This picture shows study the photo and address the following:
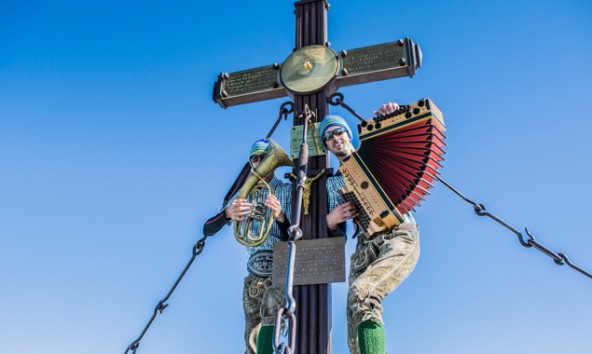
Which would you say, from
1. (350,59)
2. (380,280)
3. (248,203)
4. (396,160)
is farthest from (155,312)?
(350,59)

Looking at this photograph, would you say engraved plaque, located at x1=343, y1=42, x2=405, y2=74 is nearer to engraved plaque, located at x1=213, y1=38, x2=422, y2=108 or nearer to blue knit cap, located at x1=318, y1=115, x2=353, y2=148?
engraved plaque, located at x1=213, y1=38, x2=422, y2=108

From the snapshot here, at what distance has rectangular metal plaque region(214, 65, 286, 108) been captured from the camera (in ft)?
14.9

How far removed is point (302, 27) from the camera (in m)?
4.64

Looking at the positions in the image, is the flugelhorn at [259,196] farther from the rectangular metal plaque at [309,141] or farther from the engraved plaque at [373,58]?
the engraved plaque at [373,58]

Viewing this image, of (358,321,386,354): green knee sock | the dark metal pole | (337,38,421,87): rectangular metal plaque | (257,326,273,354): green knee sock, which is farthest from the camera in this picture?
(337,38,421,87): rectangular metal plaque

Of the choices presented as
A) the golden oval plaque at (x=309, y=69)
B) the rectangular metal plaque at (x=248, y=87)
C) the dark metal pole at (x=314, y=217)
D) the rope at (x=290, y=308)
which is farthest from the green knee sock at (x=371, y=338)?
the rectangular metal plaque at (x=248, y=87)

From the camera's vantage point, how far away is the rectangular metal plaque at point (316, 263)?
3.55 metres

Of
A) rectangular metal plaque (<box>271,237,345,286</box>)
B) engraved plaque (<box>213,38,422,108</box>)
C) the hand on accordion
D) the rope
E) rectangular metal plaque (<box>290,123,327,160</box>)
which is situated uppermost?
engraved plaque (<box>213,38,422,108</box>)

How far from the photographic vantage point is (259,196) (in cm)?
402

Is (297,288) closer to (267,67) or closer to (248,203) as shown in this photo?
(248,203)

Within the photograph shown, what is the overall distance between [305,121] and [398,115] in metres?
0.62

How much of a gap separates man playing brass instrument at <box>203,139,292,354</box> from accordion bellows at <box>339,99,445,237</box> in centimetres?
53

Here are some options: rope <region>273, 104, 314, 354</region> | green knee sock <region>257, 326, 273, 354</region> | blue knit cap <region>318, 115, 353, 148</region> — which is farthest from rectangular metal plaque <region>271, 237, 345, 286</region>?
blue knit cap <region>318, 115, 353, 148</region>

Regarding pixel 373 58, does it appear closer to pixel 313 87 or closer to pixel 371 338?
pixel 313 87
